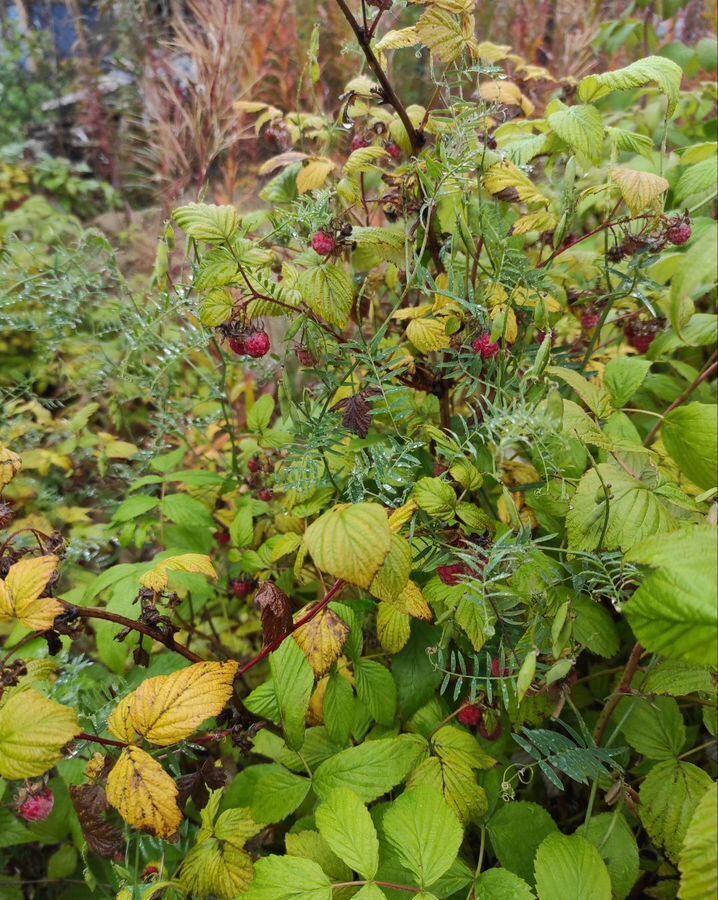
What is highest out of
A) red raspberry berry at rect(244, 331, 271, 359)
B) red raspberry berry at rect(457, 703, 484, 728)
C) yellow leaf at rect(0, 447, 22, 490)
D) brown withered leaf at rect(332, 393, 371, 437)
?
red raspberry berry at rect(244, 331, 271, 359)

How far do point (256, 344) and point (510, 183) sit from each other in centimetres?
36

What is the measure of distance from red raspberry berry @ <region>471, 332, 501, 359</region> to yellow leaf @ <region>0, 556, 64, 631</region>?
49 centimetres

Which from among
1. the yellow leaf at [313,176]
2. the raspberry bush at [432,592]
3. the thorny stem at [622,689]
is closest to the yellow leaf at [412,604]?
the raspberry bush at [432,592]

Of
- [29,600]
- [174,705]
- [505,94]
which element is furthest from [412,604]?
[505,94]

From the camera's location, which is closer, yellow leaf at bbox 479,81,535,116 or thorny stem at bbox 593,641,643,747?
thorny stem at bbox 593,641,643,747

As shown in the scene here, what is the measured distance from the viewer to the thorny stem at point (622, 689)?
64 centimetres

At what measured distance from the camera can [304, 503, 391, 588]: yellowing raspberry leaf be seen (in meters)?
0.49

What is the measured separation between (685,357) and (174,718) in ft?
3.43

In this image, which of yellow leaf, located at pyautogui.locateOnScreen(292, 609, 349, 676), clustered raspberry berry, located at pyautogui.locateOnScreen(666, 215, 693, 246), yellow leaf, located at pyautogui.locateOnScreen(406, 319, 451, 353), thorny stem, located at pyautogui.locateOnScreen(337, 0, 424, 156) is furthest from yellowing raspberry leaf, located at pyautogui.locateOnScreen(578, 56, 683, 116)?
yellow leaf, located at pyautogui.locateOnScreen(292, 609, 349, 676)

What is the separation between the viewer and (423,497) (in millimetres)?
622

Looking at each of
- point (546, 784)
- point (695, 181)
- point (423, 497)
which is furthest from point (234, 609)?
point (695, 181)

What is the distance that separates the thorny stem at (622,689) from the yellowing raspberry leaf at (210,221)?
23.3 inches

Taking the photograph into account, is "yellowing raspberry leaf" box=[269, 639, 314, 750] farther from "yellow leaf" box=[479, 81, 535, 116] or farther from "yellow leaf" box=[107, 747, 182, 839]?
"yellow leaf" box=[479, 81, 535, 116]

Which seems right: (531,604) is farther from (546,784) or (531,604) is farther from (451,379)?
(546,784)
